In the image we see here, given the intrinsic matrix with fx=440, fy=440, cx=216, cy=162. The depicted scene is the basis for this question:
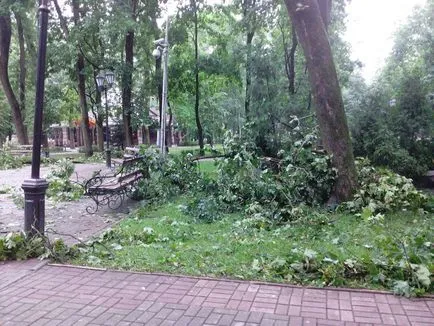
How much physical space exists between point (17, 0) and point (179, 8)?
881 cm

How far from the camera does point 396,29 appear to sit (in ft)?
143

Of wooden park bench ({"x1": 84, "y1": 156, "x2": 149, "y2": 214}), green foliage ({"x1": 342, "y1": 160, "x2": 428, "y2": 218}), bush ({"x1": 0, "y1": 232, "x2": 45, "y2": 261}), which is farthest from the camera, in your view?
wooden park bench ({"x1": 84, "y1": 156, "x2": 149, "y2": 214})

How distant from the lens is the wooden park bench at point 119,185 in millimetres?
9648

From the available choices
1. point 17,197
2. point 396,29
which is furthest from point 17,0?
point 396,29

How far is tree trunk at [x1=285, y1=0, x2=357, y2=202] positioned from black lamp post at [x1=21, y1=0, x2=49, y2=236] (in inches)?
206

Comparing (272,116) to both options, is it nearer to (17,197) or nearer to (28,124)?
(17,197)

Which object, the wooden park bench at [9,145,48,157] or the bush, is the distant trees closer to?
the bush

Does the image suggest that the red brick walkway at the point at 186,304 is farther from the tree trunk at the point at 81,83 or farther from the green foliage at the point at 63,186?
the tree trunk at the point at 81,83

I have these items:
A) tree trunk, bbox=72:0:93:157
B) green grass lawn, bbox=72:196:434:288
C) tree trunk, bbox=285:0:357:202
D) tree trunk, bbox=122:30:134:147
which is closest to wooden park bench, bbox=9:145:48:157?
tree trunk, bbox=72:0:93:157

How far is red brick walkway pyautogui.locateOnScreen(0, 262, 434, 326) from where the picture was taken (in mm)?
3980

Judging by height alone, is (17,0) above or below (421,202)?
above

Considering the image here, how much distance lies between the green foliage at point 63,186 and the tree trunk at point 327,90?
6685 mm

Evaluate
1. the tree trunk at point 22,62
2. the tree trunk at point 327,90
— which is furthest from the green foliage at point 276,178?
the tree trunk at point 22,62

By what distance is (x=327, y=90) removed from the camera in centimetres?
917
